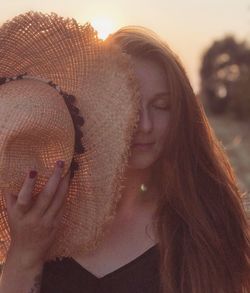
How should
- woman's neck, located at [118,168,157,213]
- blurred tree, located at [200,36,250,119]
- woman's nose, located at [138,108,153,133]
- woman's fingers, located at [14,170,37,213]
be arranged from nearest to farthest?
1. woman's fingers, located at [14,170,37,213]
2. woman's nose, located at [138,108,153,133]
3. woman's neck, located at [118,168,157,213]
4. blurred tree, located at [200,36,250,119]

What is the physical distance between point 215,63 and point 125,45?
2631 cm

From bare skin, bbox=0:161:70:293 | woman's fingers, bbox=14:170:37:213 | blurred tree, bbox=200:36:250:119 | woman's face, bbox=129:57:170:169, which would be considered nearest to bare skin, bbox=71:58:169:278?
woman's face, bbox=129:57:170:169

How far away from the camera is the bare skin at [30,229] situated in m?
2.10

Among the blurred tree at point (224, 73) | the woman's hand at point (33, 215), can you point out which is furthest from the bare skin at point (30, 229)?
the blurred tree at point (224, 73)

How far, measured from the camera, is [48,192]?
210 centimetres

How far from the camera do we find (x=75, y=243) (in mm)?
2459

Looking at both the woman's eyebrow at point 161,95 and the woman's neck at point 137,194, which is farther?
the woman's neck at point 137,194

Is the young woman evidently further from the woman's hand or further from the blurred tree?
the blurred tree

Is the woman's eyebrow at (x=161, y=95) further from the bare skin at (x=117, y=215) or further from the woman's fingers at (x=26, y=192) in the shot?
the woman's fingers at (x=26, y=192)

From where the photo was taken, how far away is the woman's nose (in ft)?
7.66

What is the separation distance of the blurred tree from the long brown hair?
21.2 metres

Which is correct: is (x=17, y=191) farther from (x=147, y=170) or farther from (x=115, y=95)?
(x=147, y=170)

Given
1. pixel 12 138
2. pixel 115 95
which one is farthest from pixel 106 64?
pixel 12 138

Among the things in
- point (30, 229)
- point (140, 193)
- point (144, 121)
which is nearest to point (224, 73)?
point (140, 193)
